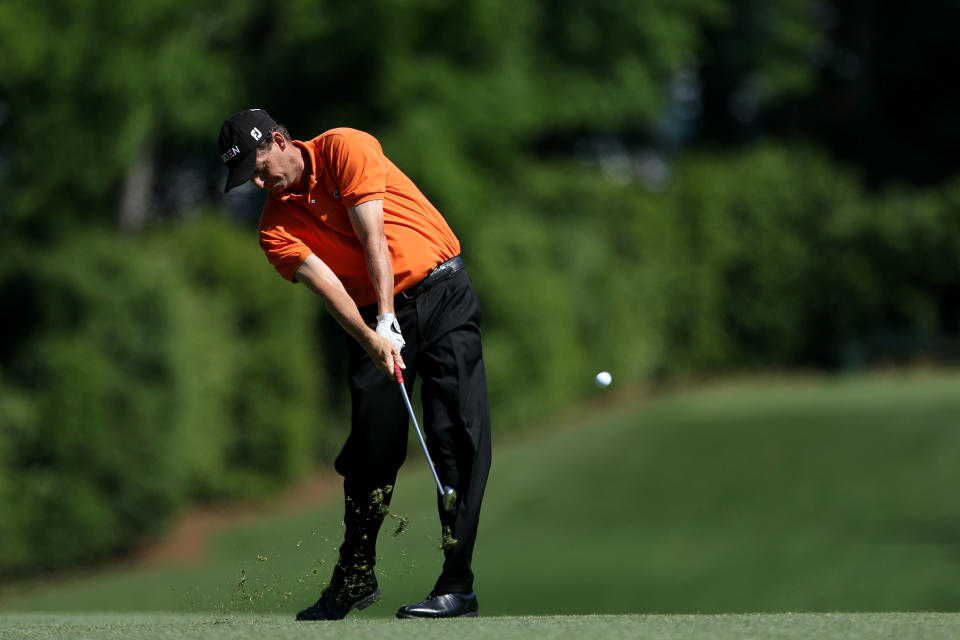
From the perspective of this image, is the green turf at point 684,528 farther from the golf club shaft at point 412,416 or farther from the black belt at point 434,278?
the black belt at point 434,278

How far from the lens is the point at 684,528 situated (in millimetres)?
14109

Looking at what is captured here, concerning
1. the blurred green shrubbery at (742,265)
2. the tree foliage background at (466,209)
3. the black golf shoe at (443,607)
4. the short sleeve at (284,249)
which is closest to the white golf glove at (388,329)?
the short sleeve at (284,249)

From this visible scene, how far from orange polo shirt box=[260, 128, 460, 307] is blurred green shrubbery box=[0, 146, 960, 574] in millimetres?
8247

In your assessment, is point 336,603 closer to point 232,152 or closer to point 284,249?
point 284,249

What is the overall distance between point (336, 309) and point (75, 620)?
2471 millimetres

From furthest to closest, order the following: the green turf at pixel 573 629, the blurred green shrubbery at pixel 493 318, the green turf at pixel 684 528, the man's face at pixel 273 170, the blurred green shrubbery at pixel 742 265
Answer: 1. the blurred green shrubbery at pixel 742 265
2. the blurred green shrubbery at pixel 493 318
3. the green turf at pixel 684 528
4. the man's face at pixel 273 170
5. the green turf at pixel 573 629

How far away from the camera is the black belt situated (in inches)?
233

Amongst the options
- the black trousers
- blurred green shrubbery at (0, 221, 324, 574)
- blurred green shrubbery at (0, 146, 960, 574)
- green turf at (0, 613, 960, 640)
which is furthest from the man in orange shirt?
blurred green shrubbery at (0, 146, 960, 574)

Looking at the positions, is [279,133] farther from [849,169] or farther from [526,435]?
[849,169]

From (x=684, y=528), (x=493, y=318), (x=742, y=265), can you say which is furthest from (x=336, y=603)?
(x=742, y=265)

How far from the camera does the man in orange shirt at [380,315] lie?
5.67 meters

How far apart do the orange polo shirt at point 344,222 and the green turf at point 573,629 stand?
4.51ft

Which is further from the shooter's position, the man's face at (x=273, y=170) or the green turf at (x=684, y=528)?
the green turf at (x=684, y=528)

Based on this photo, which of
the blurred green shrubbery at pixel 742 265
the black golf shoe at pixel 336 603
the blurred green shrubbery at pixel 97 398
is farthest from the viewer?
the blurred green shrubbery at pixel 742 265
